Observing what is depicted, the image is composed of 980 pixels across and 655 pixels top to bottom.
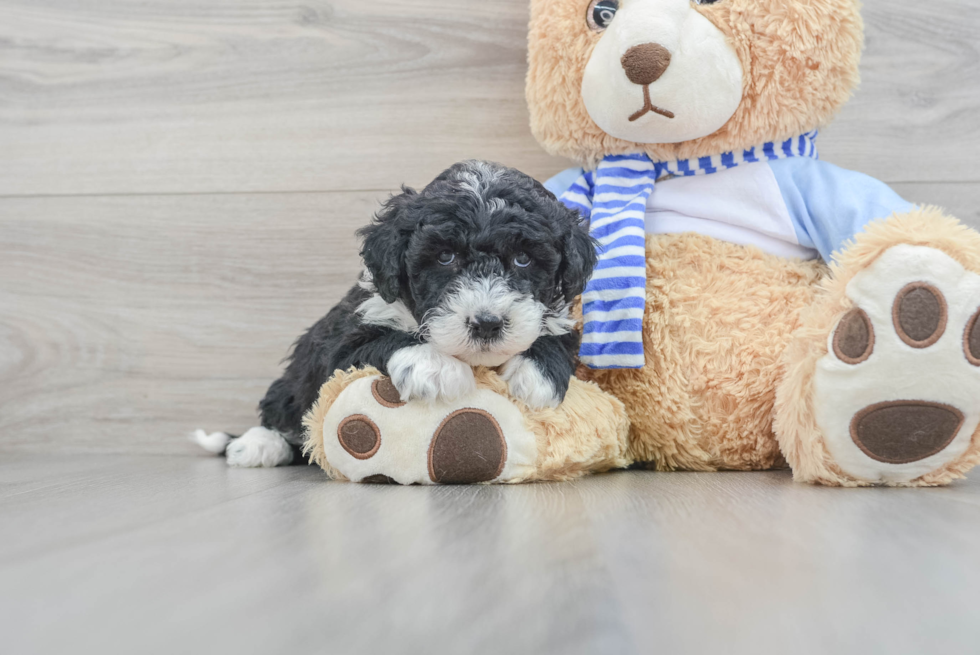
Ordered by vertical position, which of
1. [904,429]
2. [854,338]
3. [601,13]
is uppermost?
[601,13]

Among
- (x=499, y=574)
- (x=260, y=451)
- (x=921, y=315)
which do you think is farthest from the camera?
(x=260, y=451)

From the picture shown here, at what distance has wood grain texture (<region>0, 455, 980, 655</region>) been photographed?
0.45 meters

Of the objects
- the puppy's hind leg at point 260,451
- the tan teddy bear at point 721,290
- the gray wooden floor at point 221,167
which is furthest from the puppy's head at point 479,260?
the puppy's hind leg at point 260,451

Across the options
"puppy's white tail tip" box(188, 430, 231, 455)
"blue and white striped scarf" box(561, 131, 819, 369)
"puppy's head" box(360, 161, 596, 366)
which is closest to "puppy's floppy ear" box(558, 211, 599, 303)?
"puppy's head" box(360, 161, 596, 366)

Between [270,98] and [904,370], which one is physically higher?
[270,98]

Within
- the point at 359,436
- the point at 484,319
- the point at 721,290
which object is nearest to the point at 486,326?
the point at 484,319

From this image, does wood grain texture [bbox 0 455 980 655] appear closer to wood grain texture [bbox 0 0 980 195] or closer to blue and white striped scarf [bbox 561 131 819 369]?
blue and white striped scarf [bbox 561 131 819 369]

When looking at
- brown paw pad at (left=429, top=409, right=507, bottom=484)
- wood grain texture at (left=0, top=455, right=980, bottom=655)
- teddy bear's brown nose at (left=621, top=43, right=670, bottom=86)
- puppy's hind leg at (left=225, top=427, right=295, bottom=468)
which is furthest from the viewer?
puppy's hind leg at (left=225, top=427, right=295, bottom=468)

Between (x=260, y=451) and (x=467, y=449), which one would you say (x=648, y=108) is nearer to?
(x=467, y=449)

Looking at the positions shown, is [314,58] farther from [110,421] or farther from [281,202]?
[110,421]

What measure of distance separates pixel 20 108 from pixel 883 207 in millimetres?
1935

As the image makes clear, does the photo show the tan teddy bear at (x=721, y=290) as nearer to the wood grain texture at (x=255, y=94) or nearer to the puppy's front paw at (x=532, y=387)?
the puppy's front paw at (x=532, y=387)

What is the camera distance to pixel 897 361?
94 centimetres

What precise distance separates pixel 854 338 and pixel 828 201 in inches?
14.3
